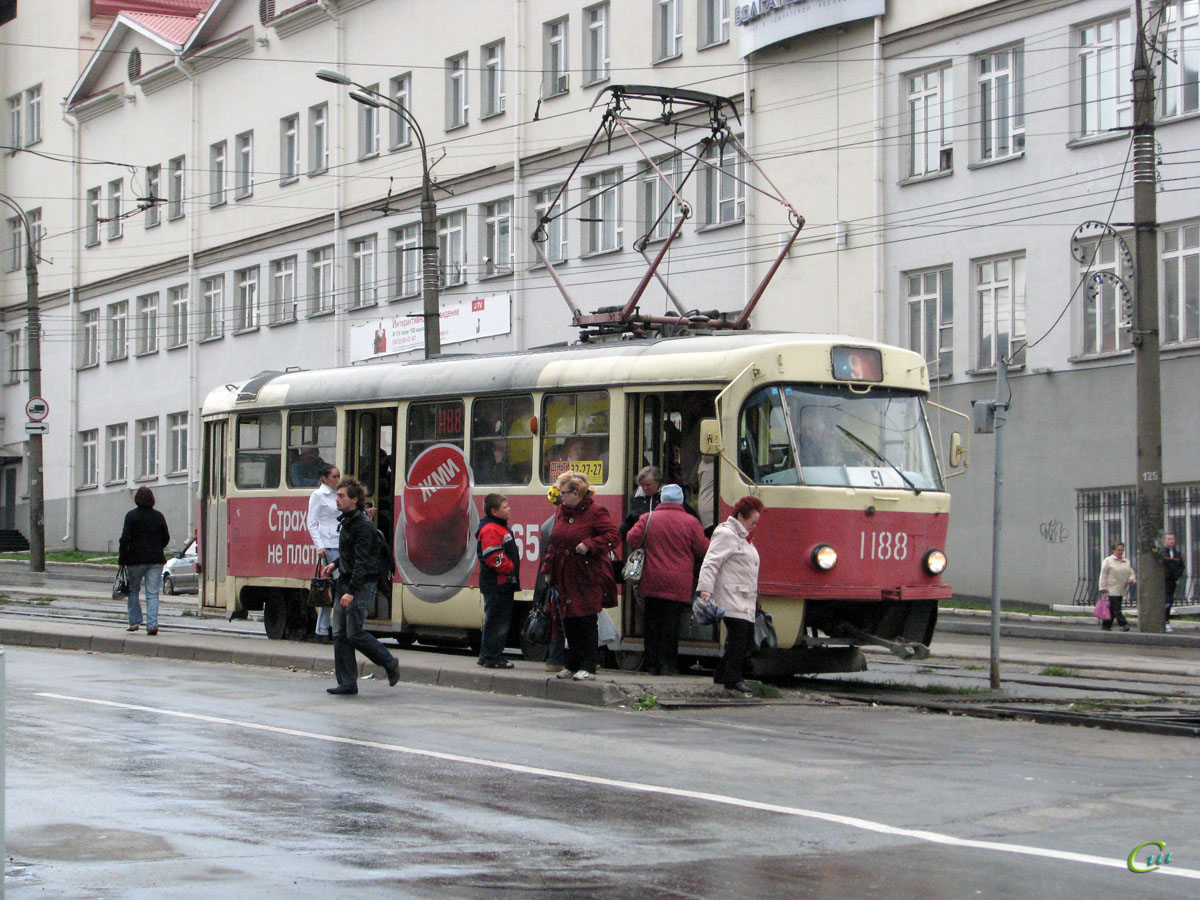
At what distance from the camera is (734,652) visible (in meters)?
14.5

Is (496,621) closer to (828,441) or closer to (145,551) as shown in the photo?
(828,441)

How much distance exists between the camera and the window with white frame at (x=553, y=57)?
41188 mm

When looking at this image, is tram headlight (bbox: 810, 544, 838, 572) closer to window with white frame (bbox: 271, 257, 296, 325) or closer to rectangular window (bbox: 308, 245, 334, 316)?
rectangular window (bbox: 308, 245, 334, 316)

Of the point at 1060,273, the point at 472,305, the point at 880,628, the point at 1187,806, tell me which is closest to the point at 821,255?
the point at 1060,273

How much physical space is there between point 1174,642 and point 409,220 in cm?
2600

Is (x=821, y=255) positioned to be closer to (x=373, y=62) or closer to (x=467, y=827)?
(x=373, y=62)

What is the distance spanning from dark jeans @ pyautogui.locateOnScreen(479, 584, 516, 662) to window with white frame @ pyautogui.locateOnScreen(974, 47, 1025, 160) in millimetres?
17971

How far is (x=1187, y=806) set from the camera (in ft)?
30.0

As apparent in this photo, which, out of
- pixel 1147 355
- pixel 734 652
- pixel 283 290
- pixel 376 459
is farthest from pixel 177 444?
pixel 734 652

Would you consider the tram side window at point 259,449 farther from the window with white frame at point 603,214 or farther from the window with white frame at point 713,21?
the window with white frame at point 603,214

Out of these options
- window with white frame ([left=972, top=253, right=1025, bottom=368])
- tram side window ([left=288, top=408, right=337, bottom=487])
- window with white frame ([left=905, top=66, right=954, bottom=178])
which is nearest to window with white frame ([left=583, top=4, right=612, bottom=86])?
window with white frame ([left=905, top=66, right=954, bottom=178])

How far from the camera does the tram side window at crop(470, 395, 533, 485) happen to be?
58.7ft

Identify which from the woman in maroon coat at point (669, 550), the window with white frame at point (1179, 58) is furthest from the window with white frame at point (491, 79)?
the woman in maroon coat at point (669, 550)

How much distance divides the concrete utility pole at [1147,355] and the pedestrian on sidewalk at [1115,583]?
5.00 feet
